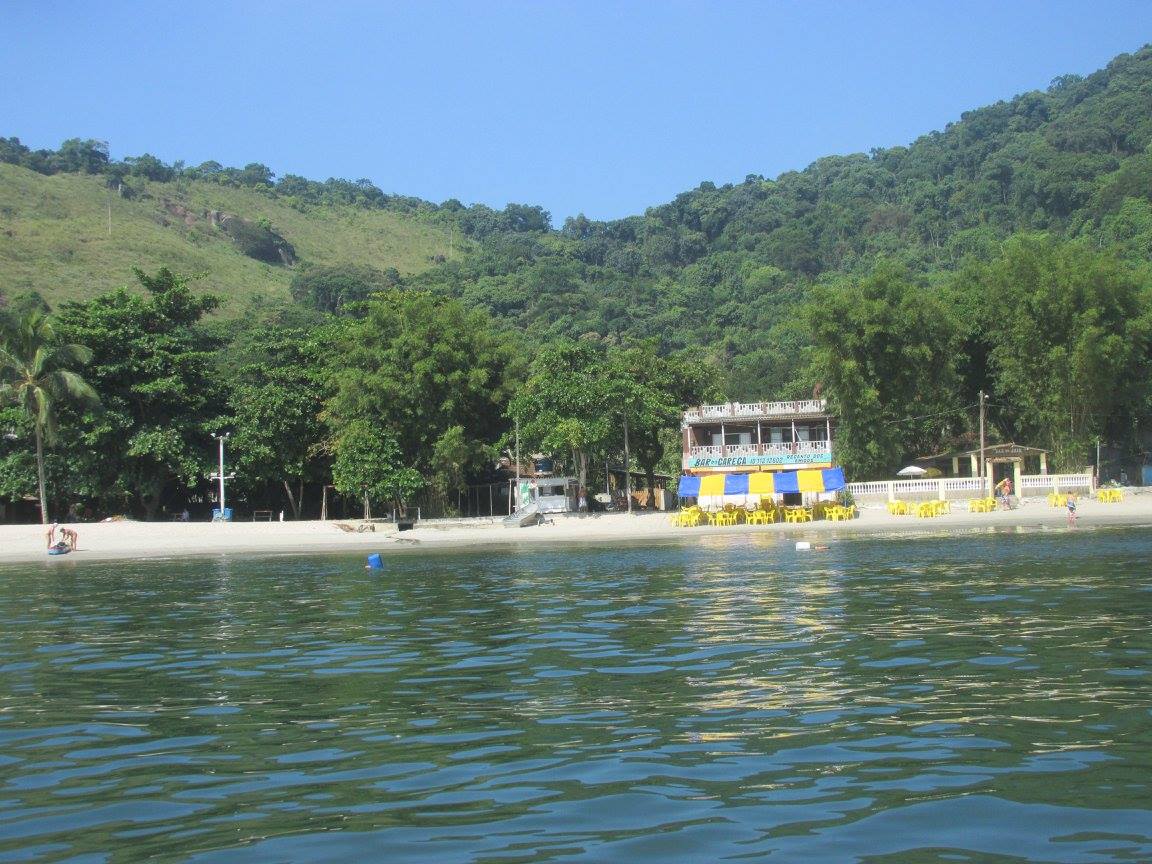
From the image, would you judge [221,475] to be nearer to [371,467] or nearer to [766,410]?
[371,467]

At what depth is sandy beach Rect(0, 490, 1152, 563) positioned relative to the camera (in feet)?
145

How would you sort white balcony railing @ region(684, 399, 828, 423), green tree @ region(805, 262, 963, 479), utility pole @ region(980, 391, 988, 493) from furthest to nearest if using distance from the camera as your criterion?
white balcony railing @ region(684, 399, 828, 423) → green tree @ region(805, 262, 963, 479) → utility pole @ region(980, 391, 988, 493)

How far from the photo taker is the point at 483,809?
24.9ft

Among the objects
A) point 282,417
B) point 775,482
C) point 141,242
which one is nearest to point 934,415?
point 775,482

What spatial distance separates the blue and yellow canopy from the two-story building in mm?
2612

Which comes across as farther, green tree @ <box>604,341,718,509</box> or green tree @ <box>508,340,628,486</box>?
green tree @ <box>604,341,718,509</box>

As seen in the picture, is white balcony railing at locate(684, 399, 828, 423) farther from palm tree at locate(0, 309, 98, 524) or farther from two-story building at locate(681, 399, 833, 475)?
palm tree at locate(0, 309, 98, 524)

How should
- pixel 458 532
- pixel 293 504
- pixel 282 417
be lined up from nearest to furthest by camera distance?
1. pixel 458 532
2. pixel 282 417
3. pixel 293 504

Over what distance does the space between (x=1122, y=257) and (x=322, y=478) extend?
66.5 m

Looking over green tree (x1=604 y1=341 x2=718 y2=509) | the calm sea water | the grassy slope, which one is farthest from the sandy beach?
the grassy slope

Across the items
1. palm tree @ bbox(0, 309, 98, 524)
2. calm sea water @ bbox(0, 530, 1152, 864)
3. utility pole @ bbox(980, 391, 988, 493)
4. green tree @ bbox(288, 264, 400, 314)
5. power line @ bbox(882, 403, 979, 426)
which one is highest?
green tree @ bbox(288, 264, 400, 314)

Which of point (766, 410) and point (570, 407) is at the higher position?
point (570, 407)

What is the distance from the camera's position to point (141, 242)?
5162 inches

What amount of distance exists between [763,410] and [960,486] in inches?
427
